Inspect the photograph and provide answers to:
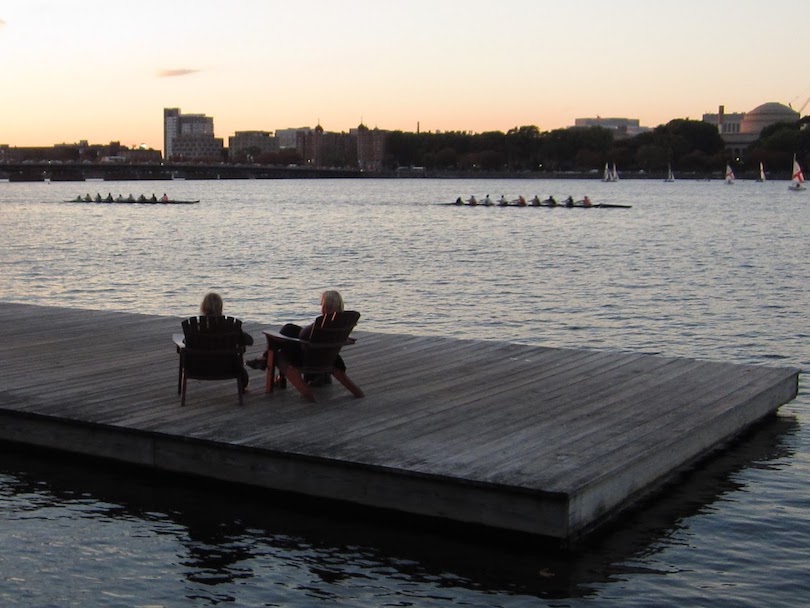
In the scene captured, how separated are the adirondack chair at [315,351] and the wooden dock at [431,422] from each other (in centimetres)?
25

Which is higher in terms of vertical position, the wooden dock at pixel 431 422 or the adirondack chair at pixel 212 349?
the adirondack chair at pixel 212 349

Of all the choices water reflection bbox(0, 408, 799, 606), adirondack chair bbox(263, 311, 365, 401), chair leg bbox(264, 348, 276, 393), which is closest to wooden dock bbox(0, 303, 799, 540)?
chair leg bbox(264, 348, 276, 393)

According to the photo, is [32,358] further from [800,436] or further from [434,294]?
[434,294]

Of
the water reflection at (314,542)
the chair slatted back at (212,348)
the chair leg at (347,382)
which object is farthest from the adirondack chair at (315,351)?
→ the water reflection at (314,542)

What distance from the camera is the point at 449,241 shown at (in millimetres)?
65688

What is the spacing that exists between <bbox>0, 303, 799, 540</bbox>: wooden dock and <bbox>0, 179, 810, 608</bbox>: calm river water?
42 cm

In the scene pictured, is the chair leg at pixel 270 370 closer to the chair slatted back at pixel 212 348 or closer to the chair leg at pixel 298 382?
the chair leg at pixel 298 382

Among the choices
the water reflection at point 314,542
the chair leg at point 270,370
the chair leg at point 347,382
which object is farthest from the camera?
the chair leg at point 270,370

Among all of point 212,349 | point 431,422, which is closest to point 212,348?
point 212,349

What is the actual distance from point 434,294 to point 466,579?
26.2m

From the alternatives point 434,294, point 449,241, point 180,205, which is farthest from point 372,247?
point 180,205

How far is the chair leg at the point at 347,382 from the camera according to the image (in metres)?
12.2

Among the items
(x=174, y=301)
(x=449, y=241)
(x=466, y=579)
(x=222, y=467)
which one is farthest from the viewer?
(x=449, y=241)

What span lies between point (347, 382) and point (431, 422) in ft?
4.33
